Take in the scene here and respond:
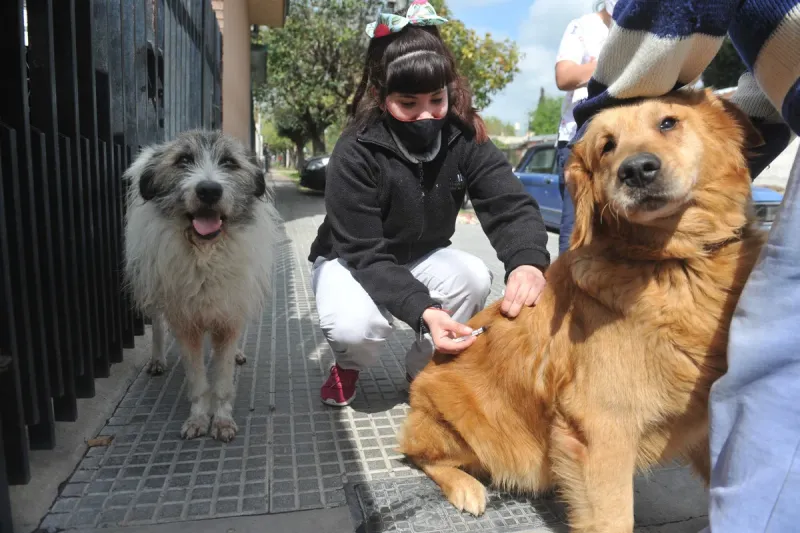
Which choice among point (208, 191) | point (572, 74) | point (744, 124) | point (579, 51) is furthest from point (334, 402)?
point (579, 51)

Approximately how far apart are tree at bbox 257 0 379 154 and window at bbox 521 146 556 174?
1019cm

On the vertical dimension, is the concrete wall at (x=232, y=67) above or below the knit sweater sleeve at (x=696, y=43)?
above

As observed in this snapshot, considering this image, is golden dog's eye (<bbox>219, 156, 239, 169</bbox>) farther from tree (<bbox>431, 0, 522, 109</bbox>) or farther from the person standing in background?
tree (<bbox>431, 0, 522, 109</bbox>)

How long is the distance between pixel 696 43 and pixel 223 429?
2.58 m

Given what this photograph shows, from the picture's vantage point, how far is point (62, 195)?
106 inches

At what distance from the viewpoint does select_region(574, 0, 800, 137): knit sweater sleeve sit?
4.26 ft

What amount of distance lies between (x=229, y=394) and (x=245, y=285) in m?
0.60

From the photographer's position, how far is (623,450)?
1717mm

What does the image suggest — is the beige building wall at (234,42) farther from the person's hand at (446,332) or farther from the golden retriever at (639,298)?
the golden retriever at (639,298)

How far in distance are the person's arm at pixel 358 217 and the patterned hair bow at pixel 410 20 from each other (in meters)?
0.62

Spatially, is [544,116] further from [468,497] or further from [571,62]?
[468,497]

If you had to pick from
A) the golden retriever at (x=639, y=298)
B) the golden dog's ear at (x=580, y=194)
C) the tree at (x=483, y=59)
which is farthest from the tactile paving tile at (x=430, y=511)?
the tree at (x=483, y=59)

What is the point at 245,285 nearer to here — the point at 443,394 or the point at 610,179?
the point at 443,394

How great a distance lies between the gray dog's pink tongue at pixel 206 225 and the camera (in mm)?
2865
